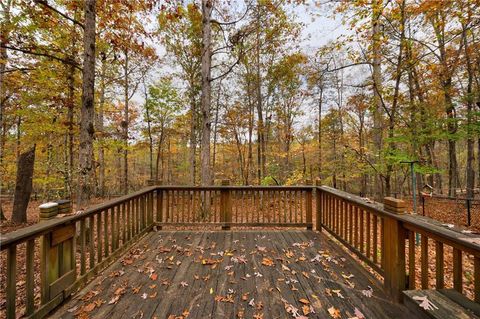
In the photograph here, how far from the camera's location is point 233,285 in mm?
2332

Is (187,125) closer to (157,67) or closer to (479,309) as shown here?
(157,67)

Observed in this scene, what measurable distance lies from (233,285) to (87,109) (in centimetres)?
385

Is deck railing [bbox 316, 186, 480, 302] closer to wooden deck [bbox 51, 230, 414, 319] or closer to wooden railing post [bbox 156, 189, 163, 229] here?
wooden deck [bbox 51, 230, 414, 319]

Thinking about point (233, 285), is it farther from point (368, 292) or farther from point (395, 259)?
point (395, 259)

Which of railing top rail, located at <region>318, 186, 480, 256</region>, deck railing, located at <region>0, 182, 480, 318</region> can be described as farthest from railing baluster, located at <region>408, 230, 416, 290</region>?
railing top rail, located at <region>318, 186, 480, 256</region>

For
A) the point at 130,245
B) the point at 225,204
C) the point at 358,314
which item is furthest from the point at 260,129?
the point at 358,314

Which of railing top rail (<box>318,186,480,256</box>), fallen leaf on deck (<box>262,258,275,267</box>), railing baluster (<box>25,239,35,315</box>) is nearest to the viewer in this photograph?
railing top rail (<box>318,186,480,256</box>)

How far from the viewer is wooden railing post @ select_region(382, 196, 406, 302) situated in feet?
6.61

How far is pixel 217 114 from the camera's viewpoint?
1258cm

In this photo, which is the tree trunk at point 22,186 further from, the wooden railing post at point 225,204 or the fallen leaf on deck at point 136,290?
the fallen leaf on deck at point 136,290

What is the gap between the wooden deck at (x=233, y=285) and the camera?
192 centimetres

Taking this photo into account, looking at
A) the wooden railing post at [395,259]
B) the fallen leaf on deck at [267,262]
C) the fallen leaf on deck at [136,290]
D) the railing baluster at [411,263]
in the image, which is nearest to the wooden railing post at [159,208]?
the fallen leaf on deck at [136,290]

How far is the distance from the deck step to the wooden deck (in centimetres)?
20

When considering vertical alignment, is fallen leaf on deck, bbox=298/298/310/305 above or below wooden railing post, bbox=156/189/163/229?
below
